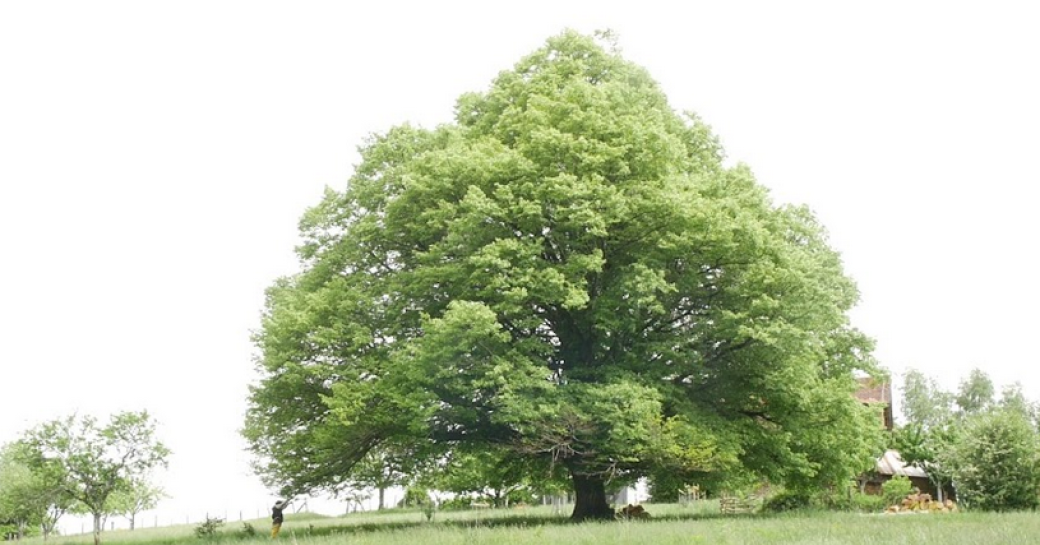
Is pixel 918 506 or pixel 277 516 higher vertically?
pixel 277 516

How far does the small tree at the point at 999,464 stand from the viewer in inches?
1174

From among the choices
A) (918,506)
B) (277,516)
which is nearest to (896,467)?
(918,506)

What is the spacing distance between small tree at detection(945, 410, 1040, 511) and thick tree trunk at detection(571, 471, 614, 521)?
13.5 meters

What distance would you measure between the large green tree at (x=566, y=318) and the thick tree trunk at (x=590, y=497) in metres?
0.08

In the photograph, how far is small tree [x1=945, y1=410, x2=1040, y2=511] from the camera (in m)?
29.8

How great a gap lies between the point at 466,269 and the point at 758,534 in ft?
40.8

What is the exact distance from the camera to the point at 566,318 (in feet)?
91.7

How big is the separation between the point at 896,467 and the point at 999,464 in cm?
2840

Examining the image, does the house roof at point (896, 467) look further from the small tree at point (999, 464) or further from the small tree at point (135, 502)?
the small tree at point (135, 502)

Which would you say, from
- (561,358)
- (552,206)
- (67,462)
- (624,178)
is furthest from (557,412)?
(67,462)

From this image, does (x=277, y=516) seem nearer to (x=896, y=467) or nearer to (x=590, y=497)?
(x=590, y=497)

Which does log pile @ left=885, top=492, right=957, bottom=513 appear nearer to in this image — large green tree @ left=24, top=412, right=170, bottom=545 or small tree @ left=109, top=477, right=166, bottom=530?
large green tree @ left=24, top=412, right=170, bottom=545

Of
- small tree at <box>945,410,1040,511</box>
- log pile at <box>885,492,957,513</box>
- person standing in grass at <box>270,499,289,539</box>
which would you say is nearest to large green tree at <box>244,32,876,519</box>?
person standing in grass at <box>270,499,289,539</box>

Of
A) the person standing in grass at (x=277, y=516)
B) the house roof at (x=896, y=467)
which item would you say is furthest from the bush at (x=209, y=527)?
the house roof at (x=896, y=467)
